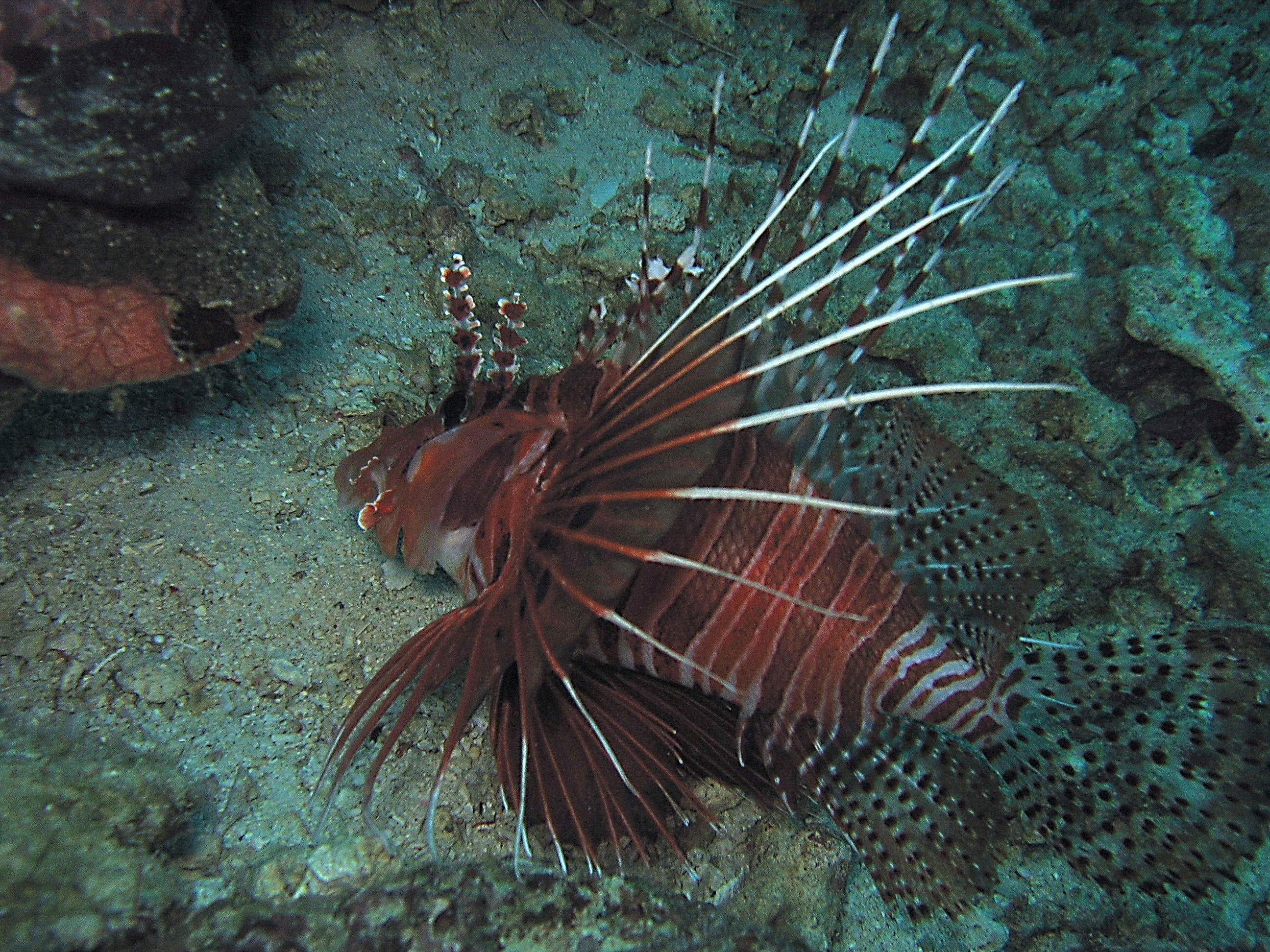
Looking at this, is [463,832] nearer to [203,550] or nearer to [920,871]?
[203,550]

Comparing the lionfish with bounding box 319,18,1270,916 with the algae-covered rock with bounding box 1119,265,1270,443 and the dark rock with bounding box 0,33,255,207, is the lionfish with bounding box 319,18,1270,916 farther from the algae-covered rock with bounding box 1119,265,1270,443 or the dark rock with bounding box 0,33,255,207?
the algae-covered rock with bounding box 1119,265,1270,443

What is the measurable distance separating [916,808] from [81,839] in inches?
89.2

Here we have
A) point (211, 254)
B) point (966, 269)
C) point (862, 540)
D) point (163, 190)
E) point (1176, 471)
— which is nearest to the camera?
point (163, 190)

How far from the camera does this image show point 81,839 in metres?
1.46

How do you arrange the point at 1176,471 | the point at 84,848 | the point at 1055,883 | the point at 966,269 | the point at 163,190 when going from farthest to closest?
the point at 966,269, the point at 1176,471, the point at 1055,883, the point at 163,190, the point at 84,848

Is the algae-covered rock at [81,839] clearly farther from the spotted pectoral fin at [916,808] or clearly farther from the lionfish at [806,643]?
the spotted pectoral fin at [916,808]

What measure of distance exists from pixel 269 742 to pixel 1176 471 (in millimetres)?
4401

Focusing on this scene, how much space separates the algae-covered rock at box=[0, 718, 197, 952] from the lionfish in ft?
1.37

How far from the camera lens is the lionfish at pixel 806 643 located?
6.71 feet

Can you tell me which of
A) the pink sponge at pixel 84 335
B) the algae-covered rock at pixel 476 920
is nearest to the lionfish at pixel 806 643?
the algae-covered rock at pixel 476 920

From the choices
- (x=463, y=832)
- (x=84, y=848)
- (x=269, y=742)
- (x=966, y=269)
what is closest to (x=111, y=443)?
(x=269, y=742)

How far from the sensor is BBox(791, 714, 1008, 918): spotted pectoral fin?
2.23m

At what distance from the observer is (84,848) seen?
145 centimetres

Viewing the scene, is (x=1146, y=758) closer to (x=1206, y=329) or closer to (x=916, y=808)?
(x=916, y=808)
